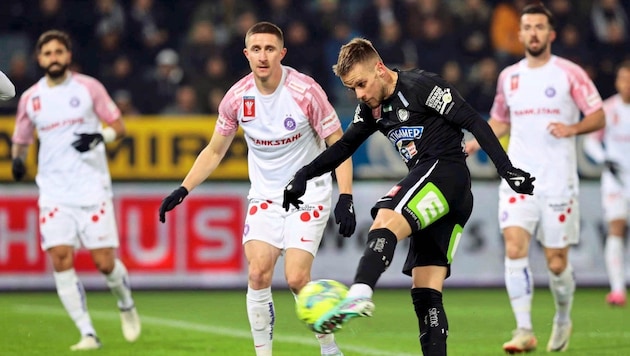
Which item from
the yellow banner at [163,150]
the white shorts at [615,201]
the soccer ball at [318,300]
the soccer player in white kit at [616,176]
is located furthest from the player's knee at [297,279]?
the yellow banner at [163,150]

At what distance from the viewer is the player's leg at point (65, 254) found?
36.8ft

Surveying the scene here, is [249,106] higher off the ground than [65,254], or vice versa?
[249,106]

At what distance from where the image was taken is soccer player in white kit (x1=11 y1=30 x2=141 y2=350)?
37.3ft

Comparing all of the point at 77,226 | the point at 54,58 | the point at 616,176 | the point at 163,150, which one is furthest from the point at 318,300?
the point at 163,150

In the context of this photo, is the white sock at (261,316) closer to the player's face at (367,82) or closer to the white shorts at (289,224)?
the white shorts at (289,224)

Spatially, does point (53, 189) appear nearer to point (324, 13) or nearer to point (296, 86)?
point (296, 86)

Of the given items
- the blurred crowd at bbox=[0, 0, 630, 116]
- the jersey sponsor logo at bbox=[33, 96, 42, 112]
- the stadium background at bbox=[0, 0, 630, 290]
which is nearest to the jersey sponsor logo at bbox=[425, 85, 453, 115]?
the jersey sponsor logo at bbox=[33, 96, 42, 112]

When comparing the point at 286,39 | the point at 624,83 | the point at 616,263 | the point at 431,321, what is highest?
the point at 286,39

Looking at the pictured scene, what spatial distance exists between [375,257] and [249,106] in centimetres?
221

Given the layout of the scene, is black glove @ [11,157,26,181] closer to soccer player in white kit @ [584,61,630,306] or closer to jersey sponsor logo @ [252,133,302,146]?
jersey sponsor logo @ [252,133,302,146]

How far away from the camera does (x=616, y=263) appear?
14398 millimetres

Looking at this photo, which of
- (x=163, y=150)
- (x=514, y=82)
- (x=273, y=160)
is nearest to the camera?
(x=273, y=160)

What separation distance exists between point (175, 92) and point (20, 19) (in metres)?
3.24

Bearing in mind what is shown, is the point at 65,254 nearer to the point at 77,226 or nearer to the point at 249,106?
the point at 77,226
